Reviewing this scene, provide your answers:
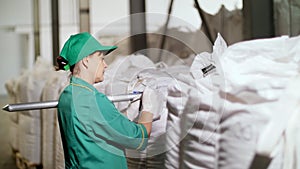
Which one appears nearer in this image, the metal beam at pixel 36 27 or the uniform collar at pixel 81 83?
the uniform collar at pixel 81 83

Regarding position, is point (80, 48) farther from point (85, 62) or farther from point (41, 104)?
point (41, 104)

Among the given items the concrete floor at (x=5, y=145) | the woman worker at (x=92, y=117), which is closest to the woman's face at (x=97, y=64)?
the woman worker at (x=92, y=117)

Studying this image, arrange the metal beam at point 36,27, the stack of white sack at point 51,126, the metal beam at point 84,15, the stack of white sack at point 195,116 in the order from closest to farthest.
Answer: the stack of white sack at point 195,116 → the stack of white sack at point 51,126 → the metal beam at point 84,15 → the metal beam at point 36,27

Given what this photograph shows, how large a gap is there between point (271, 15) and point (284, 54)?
815mm

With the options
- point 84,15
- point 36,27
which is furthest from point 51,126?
point 36,27

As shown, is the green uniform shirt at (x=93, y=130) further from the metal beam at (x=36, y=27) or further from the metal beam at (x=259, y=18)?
the metal beam at (x=36, y=27)

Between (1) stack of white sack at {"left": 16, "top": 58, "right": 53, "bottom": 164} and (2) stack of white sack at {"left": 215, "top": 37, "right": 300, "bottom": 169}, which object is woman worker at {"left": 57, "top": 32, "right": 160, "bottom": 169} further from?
(1) stack of white sack at {"left": 16, "top": 58, "right": 53, "bottom": 164}

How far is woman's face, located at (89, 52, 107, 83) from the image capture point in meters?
1.05

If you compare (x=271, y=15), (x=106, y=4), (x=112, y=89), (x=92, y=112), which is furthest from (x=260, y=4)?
(x=106, y=4)

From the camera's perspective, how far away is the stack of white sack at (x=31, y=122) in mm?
2678

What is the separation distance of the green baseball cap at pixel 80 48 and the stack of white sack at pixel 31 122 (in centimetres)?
171

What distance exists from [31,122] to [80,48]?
180 cm

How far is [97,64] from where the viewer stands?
105cm

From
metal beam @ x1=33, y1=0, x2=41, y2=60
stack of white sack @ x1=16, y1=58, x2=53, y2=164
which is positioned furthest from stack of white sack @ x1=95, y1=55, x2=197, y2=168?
metal beam @ x1=33, y1=0, x2=41, y2=60
